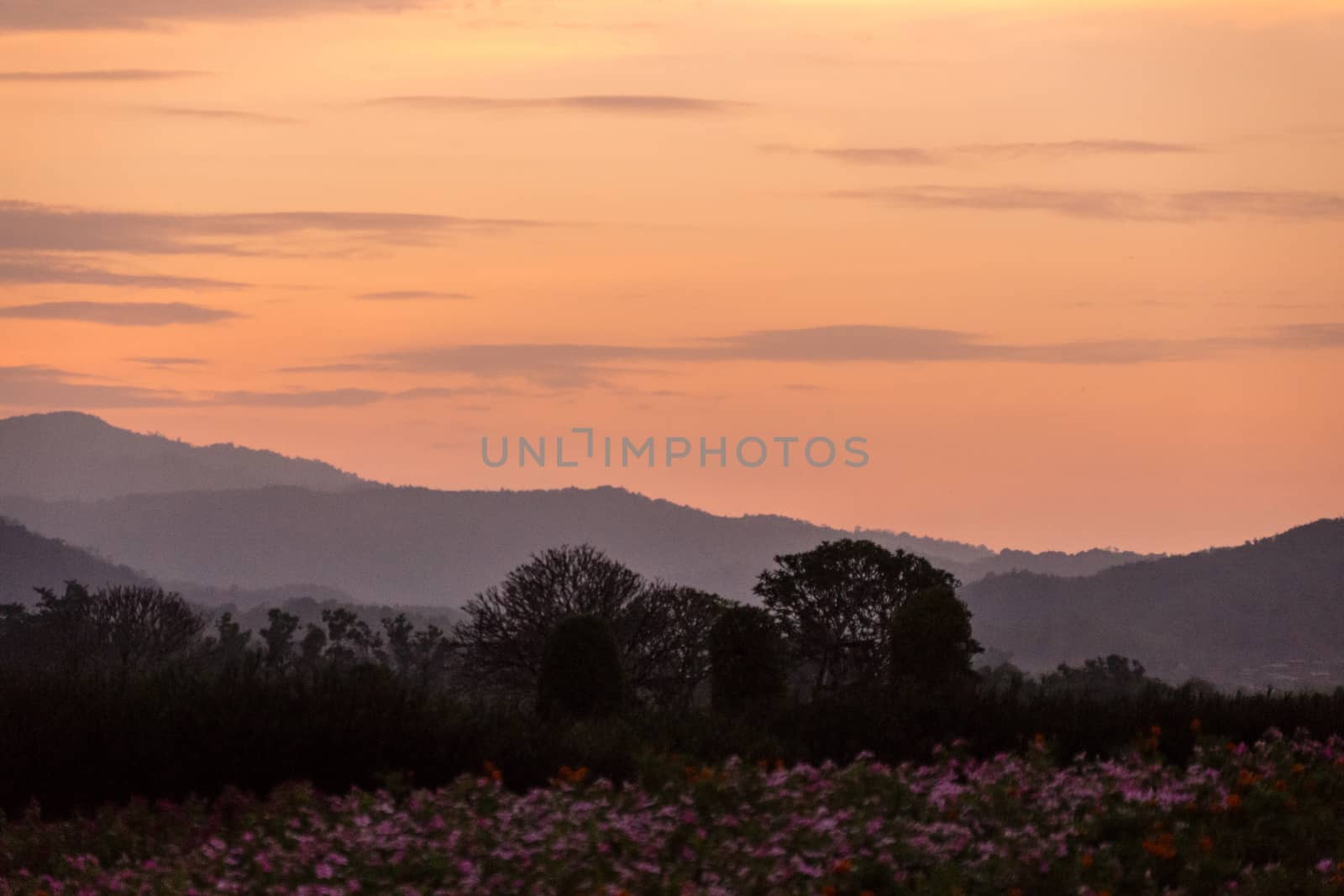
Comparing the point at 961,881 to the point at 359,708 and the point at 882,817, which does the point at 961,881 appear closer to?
the point at 882,817

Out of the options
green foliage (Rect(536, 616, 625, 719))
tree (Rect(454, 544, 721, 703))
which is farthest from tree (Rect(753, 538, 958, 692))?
green foliage (Rect(536, 616, 625, 719))

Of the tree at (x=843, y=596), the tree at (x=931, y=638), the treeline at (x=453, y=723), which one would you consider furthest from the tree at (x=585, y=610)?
the treeline at (x=453, y=723)

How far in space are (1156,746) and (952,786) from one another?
371 cm

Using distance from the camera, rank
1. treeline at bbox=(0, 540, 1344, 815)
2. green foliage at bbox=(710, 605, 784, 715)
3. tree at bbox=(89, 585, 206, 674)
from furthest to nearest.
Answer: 1. tree at bbox=(89, 585, 206, 674)
2. green foliage at bbox=(710, 605, 784, 715)
3. treeline at bbox=(0, 540, 1344, 815)

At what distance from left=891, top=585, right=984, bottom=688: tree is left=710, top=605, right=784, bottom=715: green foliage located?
7.38 feet

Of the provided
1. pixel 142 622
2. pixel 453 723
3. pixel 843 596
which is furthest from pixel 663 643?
pixel 142 622

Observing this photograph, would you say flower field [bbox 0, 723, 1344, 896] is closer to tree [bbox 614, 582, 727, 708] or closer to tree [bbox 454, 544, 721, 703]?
tree [bbox 454, 544, 721, 703]

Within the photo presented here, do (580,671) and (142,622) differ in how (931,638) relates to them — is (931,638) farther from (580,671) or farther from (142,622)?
(142,622)

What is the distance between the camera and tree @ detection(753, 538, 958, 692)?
38844mm

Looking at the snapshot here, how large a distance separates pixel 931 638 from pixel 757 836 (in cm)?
1694

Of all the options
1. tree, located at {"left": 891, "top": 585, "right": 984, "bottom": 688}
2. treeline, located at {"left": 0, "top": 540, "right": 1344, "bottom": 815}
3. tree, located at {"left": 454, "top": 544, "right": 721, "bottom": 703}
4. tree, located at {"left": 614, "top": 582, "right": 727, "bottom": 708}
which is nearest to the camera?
treeline, located at {"left": 0, "top": 540, "right": 1344, "bottom": 815}

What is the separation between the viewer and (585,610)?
38.5 m

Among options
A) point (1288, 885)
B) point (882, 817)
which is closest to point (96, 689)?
point (882, 817)

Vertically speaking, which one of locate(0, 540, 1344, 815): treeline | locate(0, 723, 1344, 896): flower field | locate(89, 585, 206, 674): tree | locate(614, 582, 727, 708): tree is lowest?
locate(0, 723, 1344, 896): flower field
